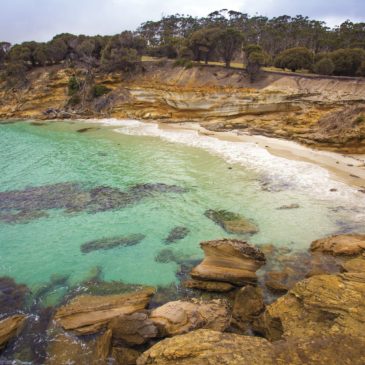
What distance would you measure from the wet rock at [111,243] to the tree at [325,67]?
3918cm

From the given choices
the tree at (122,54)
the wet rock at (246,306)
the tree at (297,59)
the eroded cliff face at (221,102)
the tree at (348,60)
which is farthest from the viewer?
the tree at (122,54)

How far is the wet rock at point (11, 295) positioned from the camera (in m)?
10.6

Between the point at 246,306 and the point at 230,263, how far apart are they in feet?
6.12

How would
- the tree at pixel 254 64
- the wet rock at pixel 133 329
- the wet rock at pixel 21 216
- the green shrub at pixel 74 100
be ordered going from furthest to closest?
the green shrub at pixel 74 100 → the tree at pixel 254 64 → the wet rock at pixel 21 216 → the wet rock at pixel 133 329

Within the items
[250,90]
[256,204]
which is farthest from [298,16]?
[256,204]

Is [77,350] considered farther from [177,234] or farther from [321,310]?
[177,234]

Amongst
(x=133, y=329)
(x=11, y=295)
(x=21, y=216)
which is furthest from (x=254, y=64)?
(x=133, y=329)

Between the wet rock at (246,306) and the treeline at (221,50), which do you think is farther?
the treeline at (221,50)

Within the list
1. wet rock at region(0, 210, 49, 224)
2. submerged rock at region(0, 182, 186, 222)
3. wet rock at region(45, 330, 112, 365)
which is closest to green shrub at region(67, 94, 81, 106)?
submerged rock at region(0, 182, 186, 222)

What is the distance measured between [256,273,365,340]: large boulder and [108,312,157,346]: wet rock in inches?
121

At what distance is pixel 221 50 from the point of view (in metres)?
55.0

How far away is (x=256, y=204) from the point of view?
59.0 feet

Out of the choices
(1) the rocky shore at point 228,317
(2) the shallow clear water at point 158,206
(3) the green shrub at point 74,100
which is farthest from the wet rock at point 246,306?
(3) the green shrub at point 74,100

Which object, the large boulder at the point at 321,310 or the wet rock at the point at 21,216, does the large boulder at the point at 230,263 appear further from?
the wet rock at the point at 21,216
